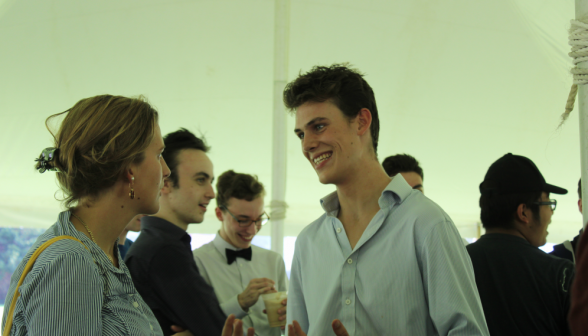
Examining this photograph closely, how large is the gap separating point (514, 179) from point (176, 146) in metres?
1.73

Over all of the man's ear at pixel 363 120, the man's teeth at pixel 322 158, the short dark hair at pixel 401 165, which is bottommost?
the man's teeth at pixel 322 158

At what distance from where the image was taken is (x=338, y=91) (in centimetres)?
158

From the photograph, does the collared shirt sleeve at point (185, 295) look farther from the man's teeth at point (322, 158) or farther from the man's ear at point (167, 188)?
the man's teeth at point (322, 158)

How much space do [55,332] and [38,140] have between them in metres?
4.24

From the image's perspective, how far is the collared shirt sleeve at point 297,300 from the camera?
163 cm

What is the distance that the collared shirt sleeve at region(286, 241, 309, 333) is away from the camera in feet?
5.34

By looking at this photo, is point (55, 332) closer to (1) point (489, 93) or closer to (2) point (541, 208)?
(2) point (541, 208)

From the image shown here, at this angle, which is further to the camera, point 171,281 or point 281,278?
point 281,278

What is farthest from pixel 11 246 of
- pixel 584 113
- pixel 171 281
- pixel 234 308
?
pixel 584 113

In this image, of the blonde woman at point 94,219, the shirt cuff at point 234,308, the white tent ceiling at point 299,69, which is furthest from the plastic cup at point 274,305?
the white tent ceiling at point 299,69

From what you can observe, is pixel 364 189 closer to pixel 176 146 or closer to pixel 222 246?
pixel 176 146

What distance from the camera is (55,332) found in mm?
997

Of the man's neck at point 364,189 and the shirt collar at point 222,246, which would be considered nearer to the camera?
the man's neck at point 364,189

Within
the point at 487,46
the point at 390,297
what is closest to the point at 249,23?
the point at 487,46
